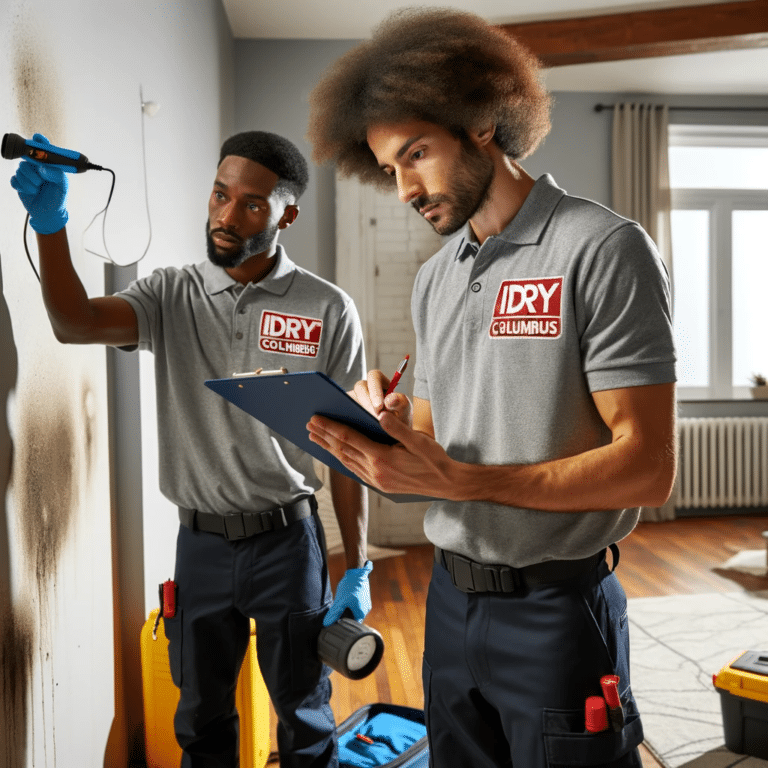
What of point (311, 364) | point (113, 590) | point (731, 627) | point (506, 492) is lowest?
point (731, 627)

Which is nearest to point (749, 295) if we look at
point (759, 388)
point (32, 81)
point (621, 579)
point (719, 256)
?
point (719, 256)

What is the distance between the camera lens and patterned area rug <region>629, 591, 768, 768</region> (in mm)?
2285

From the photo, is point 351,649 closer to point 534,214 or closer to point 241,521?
point 241,521

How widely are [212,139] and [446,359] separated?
9.95 feet

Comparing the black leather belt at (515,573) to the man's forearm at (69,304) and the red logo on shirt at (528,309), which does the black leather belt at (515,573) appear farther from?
the man's forearm at (69,304)

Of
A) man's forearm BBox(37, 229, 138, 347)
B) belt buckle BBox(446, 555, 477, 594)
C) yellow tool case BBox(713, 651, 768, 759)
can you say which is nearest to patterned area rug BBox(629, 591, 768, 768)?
yellow tool case BBox(713, 651, 768, 759)

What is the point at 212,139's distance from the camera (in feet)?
12.1

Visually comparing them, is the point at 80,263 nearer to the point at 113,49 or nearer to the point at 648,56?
the point at 113,49

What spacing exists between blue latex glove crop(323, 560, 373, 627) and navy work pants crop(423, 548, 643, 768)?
608 millimetres

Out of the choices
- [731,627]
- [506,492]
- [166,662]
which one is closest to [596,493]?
[506,492]

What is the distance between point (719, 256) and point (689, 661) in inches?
148

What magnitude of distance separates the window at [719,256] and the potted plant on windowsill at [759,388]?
15 centimetres

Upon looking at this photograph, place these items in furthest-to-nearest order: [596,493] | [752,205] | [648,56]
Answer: [752,205]
[648,56]
[596,493]

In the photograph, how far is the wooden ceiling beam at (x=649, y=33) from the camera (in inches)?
163
